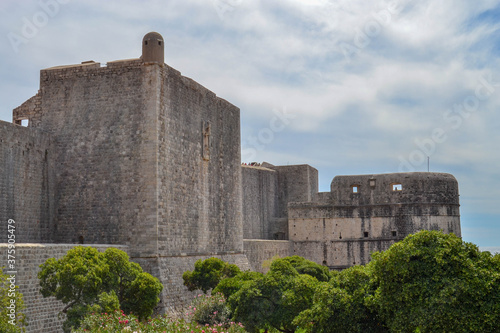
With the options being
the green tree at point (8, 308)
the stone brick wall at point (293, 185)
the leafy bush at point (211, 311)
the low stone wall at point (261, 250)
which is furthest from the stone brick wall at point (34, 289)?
the stone brick wall at point (293, 185)

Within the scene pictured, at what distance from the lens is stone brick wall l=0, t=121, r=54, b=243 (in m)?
15.9

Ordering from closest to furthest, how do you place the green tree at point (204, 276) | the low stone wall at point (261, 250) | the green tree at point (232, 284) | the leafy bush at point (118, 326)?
the leafy bush at point (118, 326) → the green tree at point (232, 284) → the green tree at point (204, 276) → the low stone wall at point (261, 250)

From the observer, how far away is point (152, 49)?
17.8 metres

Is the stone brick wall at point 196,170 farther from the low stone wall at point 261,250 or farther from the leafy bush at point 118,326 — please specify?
the leafy bush at point 118,326

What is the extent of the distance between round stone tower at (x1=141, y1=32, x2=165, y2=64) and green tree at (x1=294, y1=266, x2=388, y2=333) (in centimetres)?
935

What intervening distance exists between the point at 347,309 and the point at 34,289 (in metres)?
6.82

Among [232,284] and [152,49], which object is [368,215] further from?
[152,49]

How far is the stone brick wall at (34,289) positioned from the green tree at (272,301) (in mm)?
4415

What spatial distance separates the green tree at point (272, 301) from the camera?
A: 14.3 metres

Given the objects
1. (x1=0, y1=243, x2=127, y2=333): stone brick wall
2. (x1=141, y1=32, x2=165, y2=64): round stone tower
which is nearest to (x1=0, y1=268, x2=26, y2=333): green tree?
(x1=0, y1=243, x2=127, y2=333): stone brick wall

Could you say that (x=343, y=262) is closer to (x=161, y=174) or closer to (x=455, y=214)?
(x=455, y=214)

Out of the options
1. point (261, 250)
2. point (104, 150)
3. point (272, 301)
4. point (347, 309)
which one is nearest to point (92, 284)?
point (272, 301)

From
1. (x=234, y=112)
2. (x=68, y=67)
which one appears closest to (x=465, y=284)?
(x=68, y=67)

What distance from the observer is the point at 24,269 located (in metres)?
12.4
